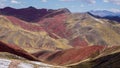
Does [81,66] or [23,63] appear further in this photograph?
[81,66]

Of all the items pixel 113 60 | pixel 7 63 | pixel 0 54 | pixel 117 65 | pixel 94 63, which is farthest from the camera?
pixel 94 63

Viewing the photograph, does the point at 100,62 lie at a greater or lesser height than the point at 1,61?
lesser

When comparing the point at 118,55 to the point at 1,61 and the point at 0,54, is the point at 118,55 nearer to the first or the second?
the point at 0,54

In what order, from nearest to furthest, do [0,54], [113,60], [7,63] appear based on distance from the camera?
[7,63]
[0,54]
[113,60]

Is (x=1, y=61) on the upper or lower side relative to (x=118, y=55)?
upper

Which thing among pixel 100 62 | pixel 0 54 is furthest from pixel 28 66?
pixel 100 62

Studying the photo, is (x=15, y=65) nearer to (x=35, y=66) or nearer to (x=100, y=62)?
(x=35, y=66)

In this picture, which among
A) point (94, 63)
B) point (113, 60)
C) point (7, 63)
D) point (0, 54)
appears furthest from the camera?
point (94, 63)

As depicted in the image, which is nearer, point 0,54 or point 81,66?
point 0,54

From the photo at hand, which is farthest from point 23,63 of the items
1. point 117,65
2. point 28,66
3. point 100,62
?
point 100,62
